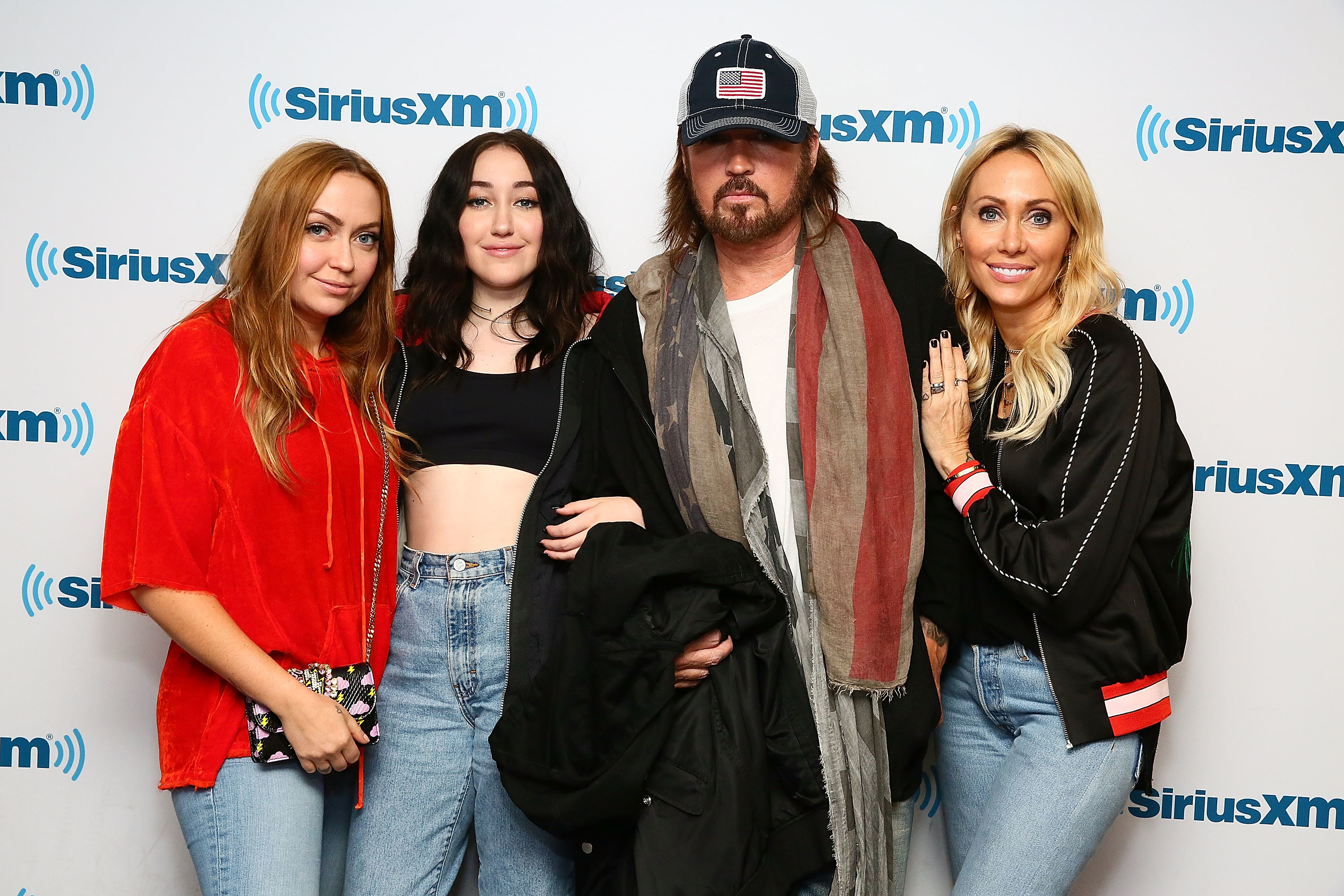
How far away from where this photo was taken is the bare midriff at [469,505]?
1.64 m

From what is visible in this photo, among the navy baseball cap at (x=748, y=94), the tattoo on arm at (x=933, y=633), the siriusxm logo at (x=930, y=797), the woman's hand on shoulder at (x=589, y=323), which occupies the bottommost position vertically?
the siriusxm logo at (x=930, y=797)

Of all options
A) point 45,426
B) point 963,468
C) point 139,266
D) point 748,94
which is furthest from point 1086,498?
point 45,426

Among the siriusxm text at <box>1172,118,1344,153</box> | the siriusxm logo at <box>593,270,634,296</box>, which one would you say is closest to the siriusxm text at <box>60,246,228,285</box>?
the siriusxm logo at <box>593,270,634,296</box>

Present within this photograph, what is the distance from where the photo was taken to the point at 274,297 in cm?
150

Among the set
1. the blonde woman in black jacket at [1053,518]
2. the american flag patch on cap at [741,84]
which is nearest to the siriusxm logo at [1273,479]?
the blonde woman in black jacket at [1053,518]

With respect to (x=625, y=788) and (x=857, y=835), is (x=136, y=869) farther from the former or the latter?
(x=857, y=835)

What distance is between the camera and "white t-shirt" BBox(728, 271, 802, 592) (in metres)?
1.62

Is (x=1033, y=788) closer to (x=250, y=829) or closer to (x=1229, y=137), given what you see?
(x=250, y=829)

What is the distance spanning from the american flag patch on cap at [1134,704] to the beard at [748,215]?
1007 millimetres

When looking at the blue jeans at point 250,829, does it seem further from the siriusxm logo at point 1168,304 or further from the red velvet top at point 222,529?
the siriusxm logo at point 1168,304

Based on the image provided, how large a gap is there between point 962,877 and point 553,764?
76cm

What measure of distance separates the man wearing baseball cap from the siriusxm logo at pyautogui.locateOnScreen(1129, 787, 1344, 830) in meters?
0.83

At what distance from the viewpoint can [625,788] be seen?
141cm

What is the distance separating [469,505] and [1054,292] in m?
1.16
